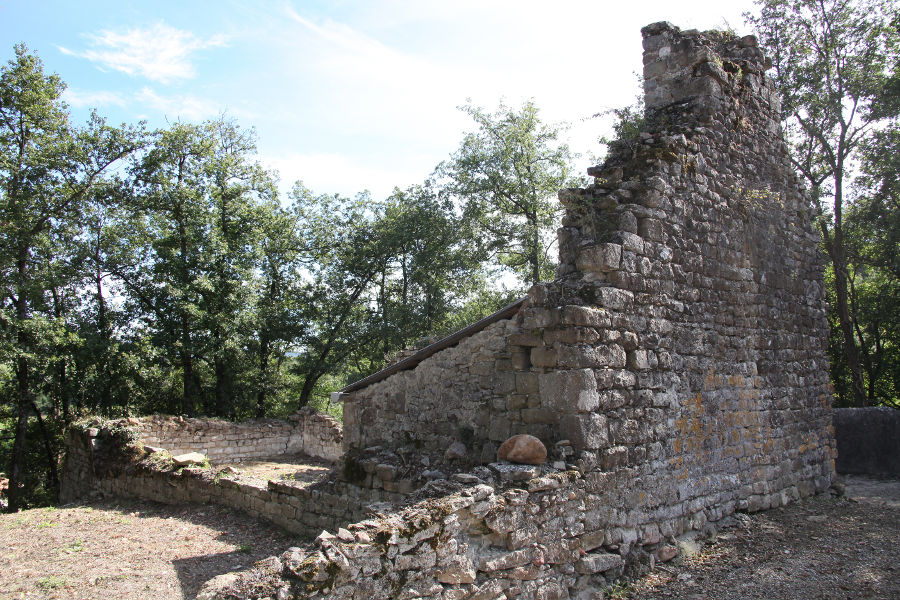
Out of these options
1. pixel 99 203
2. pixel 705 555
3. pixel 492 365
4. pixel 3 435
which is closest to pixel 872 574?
pixel 705 555

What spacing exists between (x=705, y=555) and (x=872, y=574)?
144cm

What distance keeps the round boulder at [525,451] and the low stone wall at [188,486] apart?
7.76ft

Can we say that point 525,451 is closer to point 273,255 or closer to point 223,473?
point 223,473

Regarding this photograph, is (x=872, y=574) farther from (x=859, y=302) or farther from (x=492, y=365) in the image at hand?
(x=859, y=302)

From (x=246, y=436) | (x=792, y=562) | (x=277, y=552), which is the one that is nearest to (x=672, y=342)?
(x=792, y=562)

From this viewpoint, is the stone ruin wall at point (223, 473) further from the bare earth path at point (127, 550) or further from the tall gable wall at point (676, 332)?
the tall gable wall at point (676, 332)

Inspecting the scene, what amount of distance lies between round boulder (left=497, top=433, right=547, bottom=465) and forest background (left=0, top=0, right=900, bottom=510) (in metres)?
7.78

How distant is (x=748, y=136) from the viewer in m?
8.07

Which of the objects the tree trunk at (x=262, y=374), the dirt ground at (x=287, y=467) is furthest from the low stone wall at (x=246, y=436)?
the tree trunk at (x=262, y=374)

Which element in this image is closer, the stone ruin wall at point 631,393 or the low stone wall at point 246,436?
the stone ruin wall at point 631,393

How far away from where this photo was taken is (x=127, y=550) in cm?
802

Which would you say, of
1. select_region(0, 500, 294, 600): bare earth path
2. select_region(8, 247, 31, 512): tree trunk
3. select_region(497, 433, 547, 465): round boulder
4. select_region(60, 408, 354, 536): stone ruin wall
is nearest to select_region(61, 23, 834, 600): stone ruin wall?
select_region(497, 433, 547, 465): round boulder

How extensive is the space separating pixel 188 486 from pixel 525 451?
27.1 feet

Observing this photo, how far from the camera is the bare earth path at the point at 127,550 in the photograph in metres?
6.52
